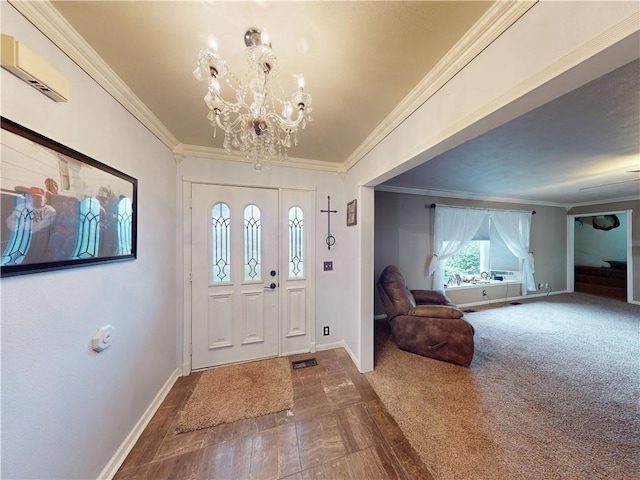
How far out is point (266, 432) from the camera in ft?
5.03

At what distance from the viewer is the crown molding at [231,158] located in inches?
83.5

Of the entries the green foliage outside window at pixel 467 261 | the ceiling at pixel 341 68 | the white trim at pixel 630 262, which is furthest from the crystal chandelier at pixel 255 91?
the white trim at pixel 630 262

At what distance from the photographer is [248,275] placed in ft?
7.76

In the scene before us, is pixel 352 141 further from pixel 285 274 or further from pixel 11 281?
pixel 11 281

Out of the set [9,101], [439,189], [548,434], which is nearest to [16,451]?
[9,101]

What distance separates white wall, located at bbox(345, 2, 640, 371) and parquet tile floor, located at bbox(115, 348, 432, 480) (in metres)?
2.03

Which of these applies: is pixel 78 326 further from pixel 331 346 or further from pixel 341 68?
pixel 331 346

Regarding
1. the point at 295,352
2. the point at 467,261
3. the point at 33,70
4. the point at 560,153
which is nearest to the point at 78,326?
the point at 33,70

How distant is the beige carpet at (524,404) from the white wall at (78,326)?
2008 mm

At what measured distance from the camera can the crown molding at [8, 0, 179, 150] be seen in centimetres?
86

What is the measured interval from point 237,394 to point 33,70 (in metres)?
2.40

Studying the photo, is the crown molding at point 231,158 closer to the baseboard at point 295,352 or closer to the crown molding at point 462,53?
the crown molding at point 462,53

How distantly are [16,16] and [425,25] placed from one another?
172 centimetres

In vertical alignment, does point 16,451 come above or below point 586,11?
below
